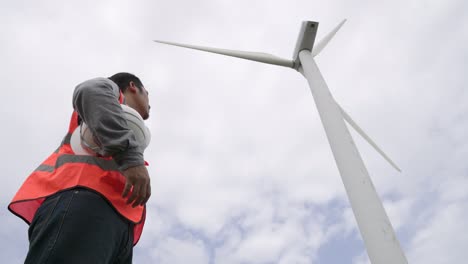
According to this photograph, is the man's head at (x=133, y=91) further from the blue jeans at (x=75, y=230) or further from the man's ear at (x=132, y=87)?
the blue jeans at (x=75, y=230)

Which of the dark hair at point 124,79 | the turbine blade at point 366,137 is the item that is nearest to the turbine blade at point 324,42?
the turbine blade at point 366,137

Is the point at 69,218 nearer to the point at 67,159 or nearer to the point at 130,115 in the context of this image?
the point at 67,159

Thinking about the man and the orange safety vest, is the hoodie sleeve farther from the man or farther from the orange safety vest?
the orange safety vest

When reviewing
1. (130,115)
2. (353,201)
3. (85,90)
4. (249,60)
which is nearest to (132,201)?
(130,115)

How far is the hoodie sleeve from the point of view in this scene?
2506 millimetres

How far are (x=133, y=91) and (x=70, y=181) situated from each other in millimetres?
1392

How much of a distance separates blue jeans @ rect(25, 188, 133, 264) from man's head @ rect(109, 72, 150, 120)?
1393 mm

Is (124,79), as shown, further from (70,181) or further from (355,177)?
(355,177)

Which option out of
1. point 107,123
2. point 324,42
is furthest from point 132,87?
point 324,42

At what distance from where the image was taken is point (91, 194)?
97.0 inches

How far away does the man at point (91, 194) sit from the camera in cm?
223

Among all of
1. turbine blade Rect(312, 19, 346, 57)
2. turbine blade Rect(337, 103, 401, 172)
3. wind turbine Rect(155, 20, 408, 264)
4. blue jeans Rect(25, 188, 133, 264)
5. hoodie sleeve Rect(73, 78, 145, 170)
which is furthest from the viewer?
turbine blade Rect(312, 19, 346, 57)

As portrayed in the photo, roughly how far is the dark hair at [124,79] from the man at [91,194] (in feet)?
2.50

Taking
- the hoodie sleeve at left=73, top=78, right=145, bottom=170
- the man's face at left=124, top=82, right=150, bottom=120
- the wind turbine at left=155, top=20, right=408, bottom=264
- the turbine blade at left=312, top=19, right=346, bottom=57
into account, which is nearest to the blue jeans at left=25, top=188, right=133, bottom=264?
the hoodie sleeve at left=73, top=78, right=145, bottom=170
